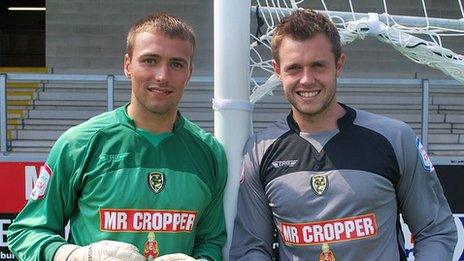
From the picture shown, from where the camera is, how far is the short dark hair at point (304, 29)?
5.33 feet

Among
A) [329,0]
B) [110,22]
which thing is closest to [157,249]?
[329,0]

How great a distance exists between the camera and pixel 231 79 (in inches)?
71.4

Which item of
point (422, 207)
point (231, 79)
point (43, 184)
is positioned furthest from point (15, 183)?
point (422, 207)

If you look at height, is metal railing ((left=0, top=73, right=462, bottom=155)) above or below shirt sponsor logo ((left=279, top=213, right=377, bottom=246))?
above

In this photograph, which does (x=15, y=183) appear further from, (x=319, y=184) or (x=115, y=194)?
(x=319, y=184)

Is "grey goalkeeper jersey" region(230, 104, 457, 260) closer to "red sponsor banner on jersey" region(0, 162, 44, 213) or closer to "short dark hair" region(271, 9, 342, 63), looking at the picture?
"short dark hair" region(271, 9, 342, 63)

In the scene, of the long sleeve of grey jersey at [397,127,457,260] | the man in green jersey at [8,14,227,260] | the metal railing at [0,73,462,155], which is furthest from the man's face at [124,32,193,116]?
the metal railing at [0,73,462,155]

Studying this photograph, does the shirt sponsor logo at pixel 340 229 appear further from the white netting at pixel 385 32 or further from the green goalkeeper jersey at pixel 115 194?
the white netting at pixel 385 32

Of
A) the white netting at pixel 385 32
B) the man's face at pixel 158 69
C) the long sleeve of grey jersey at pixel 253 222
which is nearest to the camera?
the man's face at pixel 158 69

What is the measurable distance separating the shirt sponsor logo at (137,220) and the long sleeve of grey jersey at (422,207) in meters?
0.62

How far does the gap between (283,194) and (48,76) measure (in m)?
3.25

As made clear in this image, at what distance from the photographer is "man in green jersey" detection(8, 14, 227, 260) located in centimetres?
161

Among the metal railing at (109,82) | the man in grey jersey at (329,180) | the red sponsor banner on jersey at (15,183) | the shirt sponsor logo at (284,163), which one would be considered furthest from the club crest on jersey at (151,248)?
the metal railing at (109,82)

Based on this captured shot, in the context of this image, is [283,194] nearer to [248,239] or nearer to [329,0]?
[248,239]
